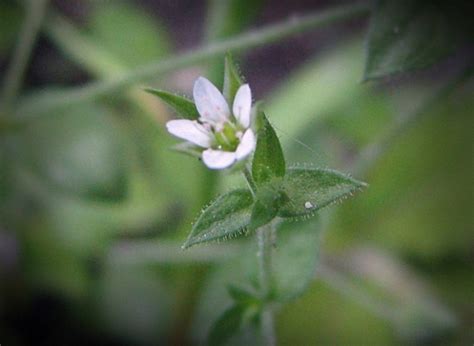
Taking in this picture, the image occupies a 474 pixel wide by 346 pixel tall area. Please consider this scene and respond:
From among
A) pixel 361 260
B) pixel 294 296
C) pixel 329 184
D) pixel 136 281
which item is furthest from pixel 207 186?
pixel 329 184

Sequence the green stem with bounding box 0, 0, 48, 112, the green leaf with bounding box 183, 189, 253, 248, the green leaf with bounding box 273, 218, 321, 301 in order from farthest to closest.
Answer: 1. the green stem with bounding box 0, 0, 48, 112
2. the green leaf with bounding box 273, 218, 321, 301
3. the green leaf with bounding box 183, 189, 253, 248

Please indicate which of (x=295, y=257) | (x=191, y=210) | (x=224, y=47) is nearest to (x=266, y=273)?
(x=295, y=257)

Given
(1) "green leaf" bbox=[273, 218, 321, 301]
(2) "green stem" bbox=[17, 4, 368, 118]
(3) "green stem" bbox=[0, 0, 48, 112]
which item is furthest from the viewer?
(3) "green stem" bbox=[0, 0, 48, 112]

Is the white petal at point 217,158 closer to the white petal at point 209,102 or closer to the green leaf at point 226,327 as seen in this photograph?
the white petal at point 209,102

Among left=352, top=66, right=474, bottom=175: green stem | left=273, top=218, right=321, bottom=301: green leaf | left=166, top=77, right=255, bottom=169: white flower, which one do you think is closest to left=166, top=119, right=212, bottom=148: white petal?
left=166, top=77, right=255, bottom=169: white flower

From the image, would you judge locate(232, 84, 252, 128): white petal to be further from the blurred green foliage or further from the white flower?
the blurred green foliage

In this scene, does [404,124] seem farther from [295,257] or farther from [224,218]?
[224,218]

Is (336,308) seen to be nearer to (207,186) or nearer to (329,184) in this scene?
(207,186)
